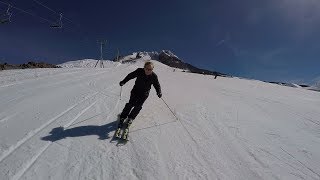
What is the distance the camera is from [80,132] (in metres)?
7.29

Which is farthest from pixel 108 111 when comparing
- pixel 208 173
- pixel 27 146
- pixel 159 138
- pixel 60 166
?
pixel 208 173

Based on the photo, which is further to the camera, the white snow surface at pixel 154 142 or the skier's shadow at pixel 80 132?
the skier's shadow at pixel 80 132

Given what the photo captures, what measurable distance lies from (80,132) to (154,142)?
1.84 metres

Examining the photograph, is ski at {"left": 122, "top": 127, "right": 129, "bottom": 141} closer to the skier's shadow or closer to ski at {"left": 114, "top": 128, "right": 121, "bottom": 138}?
ski at {"left": 114, "top": 128, "right": 121, "bottom": 138}

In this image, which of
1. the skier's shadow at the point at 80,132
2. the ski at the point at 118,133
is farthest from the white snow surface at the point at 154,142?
the ski at the point at 118,133

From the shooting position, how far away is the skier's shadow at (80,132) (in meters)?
6.85

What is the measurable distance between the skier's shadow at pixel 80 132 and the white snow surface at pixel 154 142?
0.07 ft

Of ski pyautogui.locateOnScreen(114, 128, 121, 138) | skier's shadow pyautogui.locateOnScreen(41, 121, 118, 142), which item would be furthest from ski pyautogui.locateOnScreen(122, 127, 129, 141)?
skier's shadow pyautogui.locateOnScreen(41, 121, 118, 142)

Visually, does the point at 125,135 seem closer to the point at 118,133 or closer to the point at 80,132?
the point at 118,133

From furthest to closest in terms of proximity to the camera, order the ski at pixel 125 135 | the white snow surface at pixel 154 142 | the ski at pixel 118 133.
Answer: the ski at pixel 118 133
the ski at pixel 125 135
the white snow surface at pixel 154 142

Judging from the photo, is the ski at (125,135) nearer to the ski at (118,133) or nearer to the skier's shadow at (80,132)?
the ski at (118,133)

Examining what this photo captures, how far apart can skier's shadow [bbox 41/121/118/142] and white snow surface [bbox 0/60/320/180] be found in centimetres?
2

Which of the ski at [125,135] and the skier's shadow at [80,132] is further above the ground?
the ski at [125,135]

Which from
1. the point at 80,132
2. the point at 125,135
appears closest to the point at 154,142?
the point at 125,135
